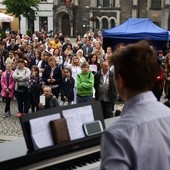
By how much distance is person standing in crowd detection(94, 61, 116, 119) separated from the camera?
9820mm

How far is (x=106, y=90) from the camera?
32.2 feet

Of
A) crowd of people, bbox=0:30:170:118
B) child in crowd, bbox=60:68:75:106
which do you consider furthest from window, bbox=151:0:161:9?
child in crowd, bbox=60:68:75:106

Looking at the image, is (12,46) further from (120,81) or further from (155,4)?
(155,4)

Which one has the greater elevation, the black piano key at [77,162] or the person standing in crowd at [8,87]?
the black piano key at [77,162]

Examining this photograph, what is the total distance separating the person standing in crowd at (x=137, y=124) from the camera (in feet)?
6.69

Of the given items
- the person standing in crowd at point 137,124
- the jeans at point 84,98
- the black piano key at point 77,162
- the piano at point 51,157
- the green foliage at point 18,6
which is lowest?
the jeans at point 84,98

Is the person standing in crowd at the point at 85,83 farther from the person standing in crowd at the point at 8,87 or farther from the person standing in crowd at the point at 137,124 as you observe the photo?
the person standing in crowd at the point at 137,124

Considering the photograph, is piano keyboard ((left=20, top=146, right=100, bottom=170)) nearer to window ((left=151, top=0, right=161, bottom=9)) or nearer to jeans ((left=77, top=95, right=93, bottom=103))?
jeans ((left=77, top=95, right=93, bottom=103))

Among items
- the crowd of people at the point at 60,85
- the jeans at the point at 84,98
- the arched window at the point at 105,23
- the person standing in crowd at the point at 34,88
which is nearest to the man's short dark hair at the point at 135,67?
the crowd of people at the point at 60,85

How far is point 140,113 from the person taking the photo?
2.14 m

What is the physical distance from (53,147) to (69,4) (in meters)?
48.8

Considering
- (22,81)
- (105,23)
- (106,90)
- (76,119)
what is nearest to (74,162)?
(76,119)

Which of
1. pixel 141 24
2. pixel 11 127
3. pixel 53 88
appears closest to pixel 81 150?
pixel 11 127

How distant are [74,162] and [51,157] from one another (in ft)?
0.96
